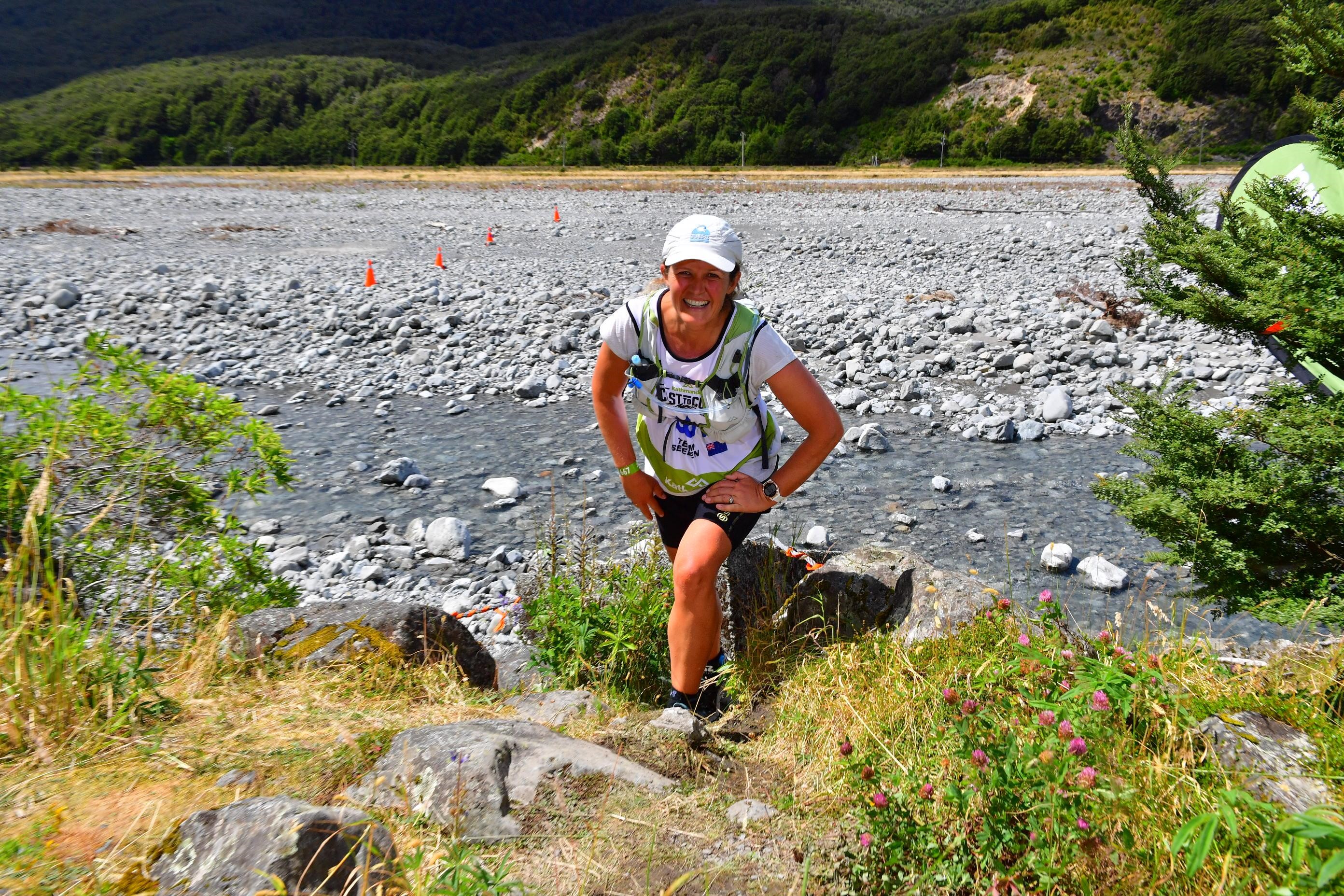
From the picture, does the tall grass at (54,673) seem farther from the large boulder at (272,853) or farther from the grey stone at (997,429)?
the grey stone at (997,429)

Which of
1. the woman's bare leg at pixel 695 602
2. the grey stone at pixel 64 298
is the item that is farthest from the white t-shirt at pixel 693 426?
the grey stone at pixel 64 298

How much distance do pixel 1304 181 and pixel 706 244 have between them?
2.90m

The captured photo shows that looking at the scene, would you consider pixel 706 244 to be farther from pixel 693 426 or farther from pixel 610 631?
pixel 610 631

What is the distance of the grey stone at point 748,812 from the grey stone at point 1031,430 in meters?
6.65

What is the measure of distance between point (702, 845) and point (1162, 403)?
3.20 meters

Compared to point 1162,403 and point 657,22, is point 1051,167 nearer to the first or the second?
point 1162,403

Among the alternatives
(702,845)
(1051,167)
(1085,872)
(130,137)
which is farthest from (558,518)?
(130,137)

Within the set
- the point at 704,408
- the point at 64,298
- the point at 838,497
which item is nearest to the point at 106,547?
the point at 704,408

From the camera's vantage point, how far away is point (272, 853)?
212cm

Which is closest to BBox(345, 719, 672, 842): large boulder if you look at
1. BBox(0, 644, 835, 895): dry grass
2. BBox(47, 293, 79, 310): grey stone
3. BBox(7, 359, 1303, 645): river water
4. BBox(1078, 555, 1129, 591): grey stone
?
BBox(0, 644, 835, 895): dry grass

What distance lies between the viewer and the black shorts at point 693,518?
362 cm

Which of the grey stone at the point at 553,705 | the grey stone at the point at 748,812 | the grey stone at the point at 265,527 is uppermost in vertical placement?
the grey stone at the point at 748,812

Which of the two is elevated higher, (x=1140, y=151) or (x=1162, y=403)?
(x=1140, y=151)

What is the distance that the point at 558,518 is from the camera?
7191 millimetres
